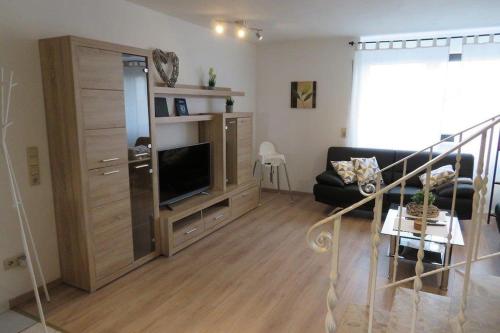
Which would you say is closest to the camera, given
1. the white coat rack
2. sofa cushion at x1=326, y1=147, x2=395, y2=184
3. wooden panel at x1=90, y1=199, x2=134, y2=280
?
the white coat rack

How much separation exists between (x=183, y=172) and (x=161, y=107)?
2.43 ft

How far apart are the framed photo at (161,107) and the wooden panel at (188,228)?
1.17 m

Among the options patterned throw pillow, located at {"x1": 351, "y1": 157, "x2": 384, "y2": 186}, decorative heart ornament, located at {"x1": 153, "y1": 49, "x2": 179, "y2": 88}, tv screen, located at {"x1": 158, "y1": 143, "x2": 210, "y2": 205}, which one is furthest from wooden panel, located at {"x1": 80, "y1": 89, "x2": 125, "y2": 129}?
patterned throw pillow, located at {"x1": 351, "y1": 157, "x2": 384, "y2": 186}

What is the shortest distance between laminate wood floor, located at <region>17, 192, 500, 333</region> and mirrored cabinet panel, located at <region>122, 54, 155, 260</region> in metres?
0.34

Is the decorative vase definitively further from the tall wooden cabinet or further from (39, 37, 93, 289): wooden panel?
(39, 37, 93, 289): wooden panel

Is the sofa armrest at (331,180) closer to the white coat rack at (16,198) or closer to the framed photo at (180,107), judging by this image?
the framed photo at (180,107)

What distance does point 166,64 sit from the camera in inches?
149

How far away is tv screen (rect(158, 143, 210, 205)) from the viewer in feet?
11.8

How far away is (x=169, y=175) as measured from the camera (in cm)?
366

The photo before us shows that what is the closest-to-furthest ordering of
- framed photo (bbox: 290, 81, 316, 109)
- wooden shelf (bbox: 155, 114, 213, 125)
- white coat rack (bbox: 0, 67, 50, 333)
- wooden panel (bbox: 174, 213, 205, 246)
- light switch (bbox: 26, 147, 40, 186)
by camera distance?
white coat rack (bbox: 0, 67, 50, 333)
light switch (bbox: 26, 147, 40, 186)
wooden shelf (bbox: 155, 114, 213, 125)
wooden panel (bbox: 174, 213, 205, 246)
framed photo (bbox: 290, 81, 316, 109)

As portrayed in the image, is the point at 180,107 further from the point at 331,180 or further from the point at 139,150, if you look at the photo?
the point at 331,180

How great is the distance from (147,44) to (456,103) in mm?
4008

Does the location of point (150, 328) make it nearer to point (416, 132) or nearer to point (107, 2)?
Answer: point (107, 2)

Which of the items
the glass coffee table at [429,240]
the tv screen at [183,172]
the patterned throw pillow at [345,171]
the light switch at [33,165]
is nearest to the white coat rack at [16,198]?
the light switch at [33,165]
